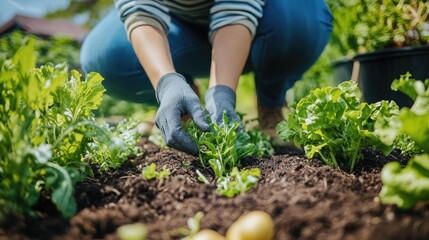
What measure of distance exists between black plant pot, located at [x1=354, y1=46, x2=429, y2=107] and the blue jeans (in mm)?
333

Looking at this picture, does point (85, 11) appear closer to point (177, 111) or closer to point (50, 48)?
point (50, 48)

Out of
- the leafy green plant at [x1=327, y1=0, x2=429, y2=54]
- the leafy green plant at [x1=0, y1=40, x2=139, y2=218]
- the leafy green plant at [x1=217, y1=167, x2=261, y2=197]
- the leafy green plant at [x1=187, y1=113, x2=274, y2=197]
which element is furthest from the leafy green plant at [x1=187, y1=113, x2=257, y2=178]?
the leafy green plant at [x1=327, y1=0, x2=429, y2=54]

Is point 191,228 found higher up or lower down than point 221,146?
lower down

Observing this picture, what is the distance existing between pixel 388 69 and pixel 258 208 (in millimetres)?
1722

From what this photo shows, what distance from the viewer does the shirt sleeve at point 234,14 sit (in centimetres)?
209

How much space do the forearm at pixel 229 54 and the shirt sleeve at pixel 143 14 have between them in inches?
11.7

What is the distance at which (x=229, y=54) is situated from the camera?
78.3 inches

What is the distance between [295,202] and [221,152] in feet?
1.69

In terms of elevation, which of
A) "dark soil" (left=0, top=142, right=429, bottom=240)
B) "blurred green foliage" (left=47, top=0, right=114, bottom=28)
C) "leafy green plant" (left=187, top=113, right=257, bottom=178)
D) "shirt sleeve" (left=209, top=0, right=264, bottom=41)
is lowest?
"dark soil" (left=0, top=142, right=429, bottom=240)

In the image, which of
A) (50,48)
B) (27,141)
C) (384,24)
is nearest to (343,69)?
(384,24)

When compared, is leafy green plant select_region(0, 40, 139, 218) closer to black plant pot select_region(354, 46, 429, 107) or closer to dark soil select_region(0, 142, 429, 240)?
dark soil select_region(0, 142, 429, 240)

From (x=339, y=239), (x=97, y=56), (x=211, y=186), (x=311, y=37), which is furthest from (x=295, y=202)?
(x=97, y=56)

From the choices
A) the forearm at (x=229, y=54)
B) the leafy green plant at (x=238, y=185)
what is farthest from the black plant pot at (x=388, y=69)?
the leafy green plant at (x=238, y=185)

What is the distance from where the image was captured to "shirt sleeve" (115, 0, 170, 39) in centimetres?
207
